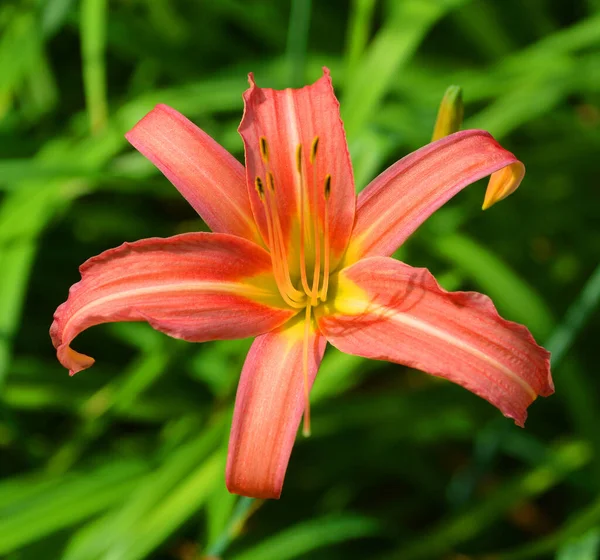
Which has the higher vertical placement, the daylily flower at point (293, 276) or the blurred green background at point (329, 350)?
the daylily flower at point (293, 276)

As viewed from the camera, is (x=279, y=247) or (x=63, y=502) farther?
(x=63, y=502)

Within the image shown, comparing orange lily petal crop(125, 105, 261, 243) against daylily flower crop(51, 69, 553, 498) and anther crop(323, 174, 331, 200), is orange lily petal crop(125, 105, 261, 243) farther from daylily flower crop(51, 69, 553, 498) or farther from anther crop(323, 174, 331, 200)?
anther crop(323, 174, 331, 200)

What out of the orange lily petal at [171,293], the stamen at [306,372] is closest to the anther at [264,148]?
the orange lily petal at [171,293]

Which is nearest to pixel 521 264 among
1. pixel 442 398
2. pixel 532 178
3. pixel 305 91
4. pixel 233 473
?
pixel 532 178

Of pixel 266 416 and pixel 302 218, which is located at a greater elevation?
pixel 302 218

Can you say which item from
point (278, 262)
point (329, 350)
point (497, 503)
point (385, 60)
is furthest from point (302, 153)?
point (497, 503)

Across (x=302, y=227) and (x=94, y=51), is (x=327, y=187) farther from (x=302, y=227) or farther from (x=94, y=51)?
(x=94, y=51)

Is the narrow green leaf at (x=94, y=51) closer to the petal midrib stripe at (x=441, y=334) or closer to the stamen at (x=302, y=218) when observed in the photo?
the stamen at (x=302, y=218)

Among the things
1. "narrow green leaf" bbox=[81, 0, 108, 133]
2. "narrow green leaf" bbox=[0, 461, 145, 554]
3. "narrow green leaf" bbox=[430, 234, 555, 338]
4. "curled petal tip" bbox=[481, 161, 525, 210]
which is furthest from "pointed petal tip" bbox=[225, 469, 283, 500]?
"narrow green leaf" bbox=[81, 0, 108, 133]
